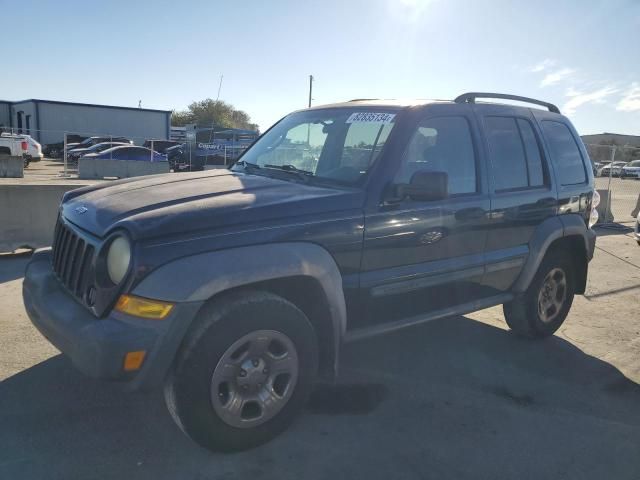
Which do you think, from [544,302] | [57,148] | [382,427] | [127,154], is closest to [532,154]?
[544,302]

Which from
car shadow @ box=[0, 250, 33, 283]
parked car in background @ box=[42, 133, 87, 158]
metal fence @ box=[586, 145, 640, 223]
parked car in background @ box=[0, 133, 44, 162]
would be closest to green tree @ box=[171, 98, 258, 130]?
parked car in background @ box=[42, 133, 87, 158]

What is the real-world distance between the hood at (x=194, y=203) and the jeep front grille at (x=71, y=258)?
0.32ft

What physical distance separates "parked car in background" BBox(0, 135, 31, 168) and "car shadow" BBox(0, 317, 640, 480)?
2559cm

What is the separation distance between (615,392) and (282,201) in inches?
114

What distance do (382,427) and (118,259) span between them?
6.04 feet

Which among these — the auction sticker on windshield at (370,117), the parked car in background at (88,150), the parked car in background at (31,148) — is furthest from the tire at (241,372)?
the parked car in background at (31,148)

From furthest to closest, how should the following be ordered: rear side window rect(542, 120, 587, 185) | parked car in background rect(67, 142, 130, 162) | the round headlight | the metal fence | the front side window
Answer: parked car in background rect(67, 142, 130, 162), the metal fence, rear side window rect(542, 120, 587, 185), the front side window, the round headlight

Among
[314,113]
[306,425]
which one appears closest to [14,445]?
[306,425]

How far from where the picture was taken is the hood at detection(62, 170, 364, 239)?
2.67 metres

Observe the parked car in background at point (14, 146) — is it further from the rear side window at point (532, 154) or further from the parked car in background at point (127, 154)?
the rear side window at point (532, 154)

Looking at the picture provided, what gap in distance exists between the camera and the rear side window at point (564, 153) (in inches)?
182

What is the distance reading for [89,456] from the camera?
2807 millimetres

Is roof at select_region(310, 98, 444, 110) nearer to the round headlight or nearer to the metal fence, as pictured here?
the round headlight

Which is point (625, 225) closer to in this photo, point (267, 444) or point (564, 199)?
point (564, 199)
